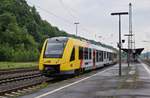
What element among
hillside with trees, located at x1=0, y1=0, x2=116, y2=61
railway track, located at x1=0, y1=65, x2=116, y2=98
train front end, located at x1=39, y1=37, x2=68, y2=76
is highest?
hillside with trees, located at x1=0, y1=0, x2=116, y2=61

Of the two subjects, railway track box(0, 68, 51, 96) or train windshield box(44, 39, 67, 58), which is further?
train windshield box(44, 39, 67, 58)

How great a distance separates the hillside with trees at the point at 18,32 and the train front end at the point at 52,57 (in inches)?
2270

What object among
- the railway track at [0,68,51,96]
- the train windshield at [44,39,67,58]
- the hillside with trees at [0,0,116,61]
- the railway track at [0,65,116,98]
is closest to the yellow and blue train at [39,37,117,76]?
the train windshield at [44,39,67,58]

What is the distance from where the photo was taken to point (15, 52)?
92625 millimetres

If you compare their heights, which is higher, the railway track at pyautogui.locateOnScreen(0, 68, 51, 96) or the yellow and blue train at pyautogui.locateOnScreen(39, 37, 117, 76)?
the yellow and blue train at pyautogui.locateOnScreen(39, 37, 117, 76)

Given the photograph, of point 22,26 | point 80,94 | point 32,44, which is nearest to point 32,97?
point 80,94

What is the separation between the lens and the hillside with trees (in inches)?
3576

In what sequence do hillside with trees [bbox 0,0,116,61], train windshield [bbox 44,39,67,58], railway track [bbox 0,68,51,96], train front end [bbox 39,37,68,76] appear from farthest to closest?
hillside with trees [bbox 0,0,116,61] < train windshield [bbox 44,39,67,58] < train front end [bbox 39,37,68,76] < railway track [bbox 0,68,51,96]

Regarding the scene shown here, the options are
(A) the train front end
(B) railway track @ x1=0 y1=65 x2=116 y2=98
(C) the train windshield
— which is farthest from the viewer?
(C) the train windshield

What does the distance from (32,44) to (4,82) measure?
8467 cm

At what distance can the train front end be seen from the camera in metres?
28.9

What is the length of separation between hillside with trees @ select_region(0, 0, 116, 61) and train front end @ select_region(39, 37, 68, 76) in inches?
2270

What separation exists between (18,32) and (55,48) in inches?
3049

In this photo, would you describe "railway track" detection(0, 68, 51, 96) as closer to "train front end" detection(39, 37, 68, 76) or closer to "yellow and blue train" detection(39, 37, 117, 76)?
"train front end" detection(39, 37, 68, 76)
